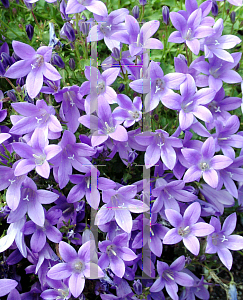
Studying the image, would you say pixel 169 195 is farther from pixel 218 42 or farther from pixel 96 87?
pixel 218 42

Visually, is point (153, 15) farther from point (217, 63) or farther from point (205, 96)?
point (205, 96)

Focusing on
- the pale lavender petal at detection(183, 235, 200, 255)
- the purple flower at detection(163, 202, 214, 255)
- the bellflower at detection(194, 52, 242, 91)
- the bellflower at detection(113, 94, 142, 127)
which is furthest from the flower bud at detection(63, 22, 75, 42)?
the pale lavender petal at detection(183, 235, 200, 255)

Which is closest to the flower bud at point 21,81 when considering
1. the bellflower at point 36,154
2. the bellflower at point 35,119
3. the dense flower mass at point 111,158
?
the dense flower mass at point 111,158

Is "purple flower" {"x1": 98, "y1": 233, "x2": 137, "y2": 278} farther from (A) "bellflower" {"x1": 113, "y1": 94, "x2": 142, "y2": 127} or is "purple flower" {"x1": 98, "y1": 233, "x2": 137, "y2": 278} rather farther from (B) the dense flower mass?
(A) "bellflower" {"x1": 113, "y1": 94, "x2": 142, "y2": 127}

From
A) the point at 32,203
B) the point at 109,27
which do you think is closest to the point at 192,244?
the point at 32,203

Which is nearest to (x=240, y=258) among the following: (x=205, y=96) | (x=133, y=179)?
(x=133, y=179)
